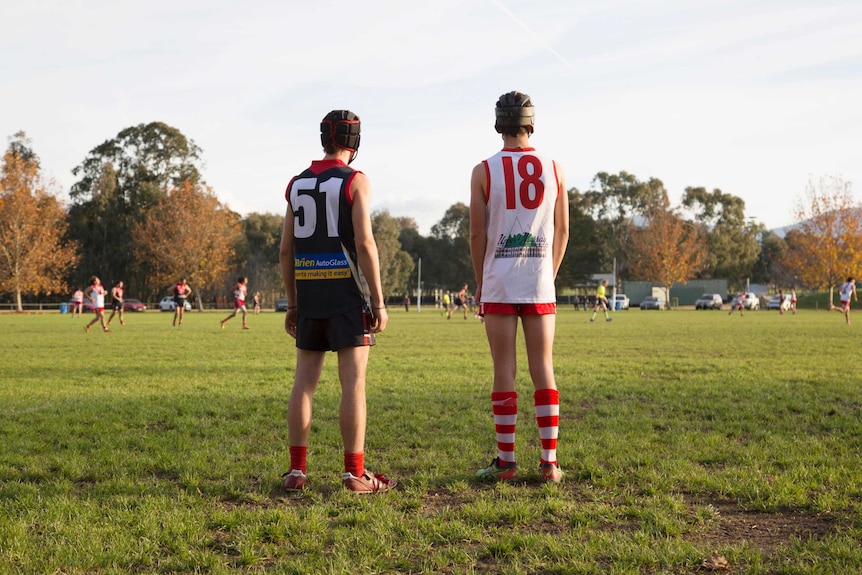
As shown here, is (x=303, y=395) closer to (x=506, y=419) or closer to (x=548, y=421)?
(x=506, y=419)

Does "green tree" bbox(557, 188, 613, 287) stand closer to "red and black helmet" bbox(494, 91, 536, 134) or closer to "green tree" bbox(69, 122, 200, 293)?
"green tree" bbox(69, 122, 200, 293)

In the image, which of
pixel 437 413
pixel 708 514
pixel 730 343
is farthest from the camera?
pixel 730 343

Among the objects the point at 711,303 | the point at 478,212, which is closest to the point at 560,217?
the point at 478,212

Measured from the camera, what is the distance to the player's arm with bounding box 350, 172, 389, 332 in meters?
4.31

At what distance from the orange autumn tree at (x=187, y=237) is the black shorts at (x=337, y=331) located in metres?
56.9

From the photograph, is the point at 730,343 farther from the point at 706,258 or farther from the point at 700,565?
the point at 706,258

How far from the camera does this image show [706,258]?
87000 millimetres

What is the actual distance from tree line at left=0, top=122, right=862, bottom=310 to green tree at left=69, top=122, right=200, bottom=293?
0.30 ft

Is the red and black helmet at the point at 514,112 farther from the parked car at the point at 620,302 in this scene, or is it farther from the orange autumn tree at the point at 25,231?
the parked car at the point at 620,302

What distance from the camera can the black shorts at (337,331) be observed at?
4309 mm

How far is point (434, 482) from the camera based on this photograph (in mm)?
4566

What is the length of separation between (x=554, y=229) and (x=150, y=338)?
17.0 meters

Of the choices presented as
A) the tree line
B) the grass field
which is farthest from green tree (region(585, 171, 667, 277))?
the grass field

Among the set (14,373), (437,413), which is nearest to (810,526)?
(437,413)
